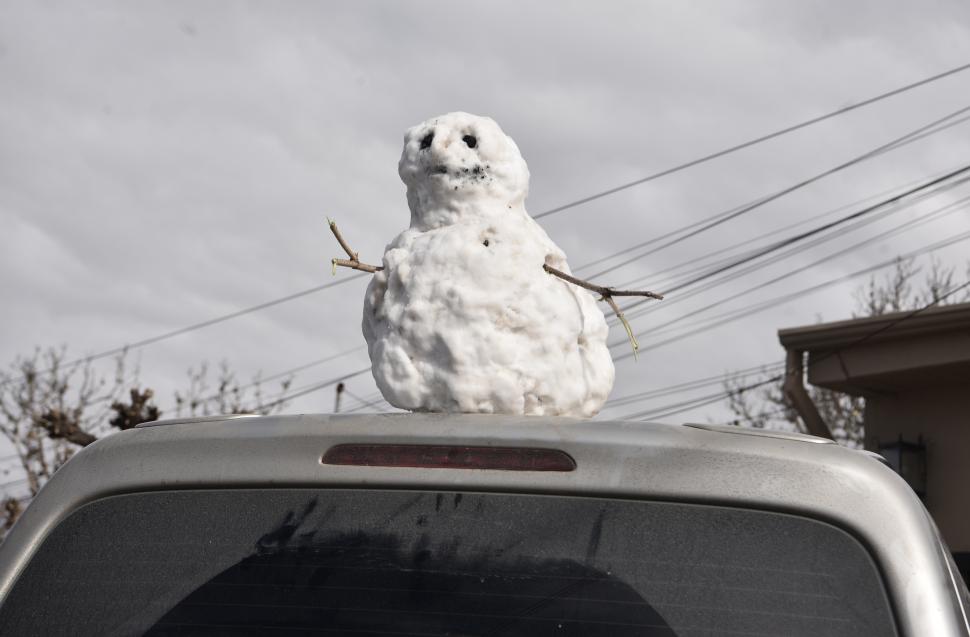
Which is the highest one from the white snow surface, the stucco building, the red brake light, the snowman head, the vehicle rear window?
the stucco building

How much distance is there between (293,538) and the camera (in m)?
1.70

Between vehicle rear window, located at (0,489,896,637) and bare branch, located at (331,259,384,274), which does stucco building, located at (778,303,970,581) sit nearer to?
bare branch, located at (331,259,384,274)

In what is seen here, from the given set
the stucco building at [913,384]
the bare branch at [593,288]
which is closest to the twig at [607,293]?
the bare branch at [593,288]

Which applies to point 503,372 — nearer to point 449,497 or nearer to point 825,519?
point 449,497

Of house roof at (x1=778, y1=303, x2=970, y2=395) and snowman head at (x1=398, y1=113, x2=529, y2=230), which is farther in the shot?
house roof at (x1=778, y1=303, x2=970, y2=395)

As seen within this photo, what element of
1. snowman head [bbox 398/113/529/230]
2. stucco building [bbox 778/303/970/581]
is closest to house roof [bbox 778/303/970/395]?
stucco building [bbox 778/303/970/581]

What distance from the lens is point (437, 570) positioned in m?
1.62

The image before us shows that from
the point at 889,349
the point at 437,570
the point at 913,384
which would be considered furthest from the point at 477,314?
the point at 913,384

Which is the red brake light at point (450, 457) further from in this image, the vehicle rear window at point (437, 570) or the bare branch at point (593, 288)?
the bare branch at point (593, 288)

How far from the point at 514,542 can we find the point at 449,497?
0.12 meters

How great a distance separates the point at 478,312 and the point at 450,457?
3.04 ft

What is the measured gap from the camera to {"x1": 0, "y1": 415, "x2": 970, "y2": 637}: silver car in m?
1.53

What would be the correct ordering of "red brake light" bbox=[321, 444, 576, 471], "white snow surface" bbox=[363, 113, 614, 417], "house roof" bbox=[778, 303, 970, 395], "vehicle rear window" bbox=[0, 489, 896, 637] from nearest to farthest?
"vehicle rear window" bbox=[0, 489, 896, 637] → "red brake light" bbox=[321, 444, 576, 471] → "white snow surface" bbox=[363, 113, 614, 417] → "house roof" bbox=[778, 303, 970, 395]

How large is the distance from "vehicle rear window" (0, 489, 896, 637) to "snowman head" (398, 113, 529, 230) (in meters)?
1.29
